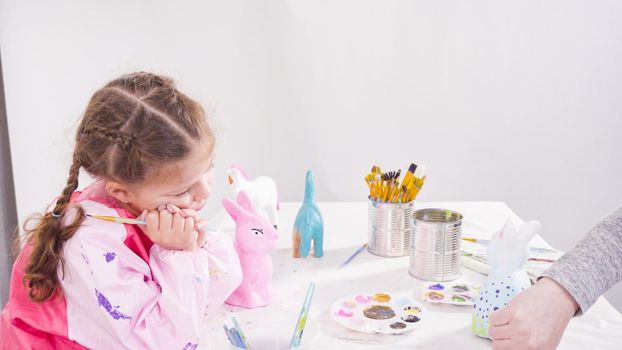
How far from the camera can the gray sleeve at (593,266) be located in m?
0.72

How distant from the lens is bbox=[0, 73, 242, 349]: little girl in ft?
2.49

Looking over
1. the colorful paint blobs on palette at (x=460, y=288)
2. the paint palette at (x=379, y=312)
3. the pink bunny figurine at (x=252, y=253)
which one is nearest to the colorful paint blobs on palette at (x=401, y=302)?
the paint palette at (x=379, y=312)

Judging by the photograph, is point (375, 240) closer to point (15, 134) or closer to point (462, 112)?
point (462, 112)

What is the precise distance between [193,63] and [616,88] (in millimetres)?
1445

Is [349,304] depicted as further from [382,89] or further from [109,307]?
[382,89]

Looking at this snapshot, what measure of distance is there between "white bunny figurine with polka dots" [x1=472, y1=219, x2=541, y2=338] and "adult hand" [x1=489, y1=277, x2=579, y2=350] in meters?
0.10

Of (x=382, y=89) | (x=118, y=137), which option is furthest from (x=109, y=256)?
(x=382, y=89)

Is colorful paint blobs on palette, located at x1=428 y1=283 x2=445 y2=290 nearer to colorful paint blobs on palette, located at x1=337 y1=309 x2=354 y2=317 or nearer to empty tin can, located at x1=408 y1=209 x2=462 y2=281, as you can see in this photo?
empty tin can, located at x1=408 y1=209 x2=462 y2=281

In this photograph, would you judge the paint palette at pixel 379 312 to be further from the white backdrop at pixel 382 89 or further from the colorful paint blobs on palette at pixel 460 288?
the white backdrop at pixel 382 89

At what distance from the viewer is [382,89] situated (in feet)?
6.63

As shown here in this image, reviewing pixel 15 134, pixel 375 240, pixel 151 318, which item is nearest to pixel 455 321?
Result: pixel 375 240

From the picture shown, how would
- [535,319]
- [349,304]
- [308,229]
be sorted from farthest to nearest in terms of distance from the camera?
[308,229], [349,304], [535,319]

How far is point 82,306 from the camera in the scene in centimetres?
77

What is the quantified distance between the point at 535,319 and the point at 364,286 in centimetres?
36
